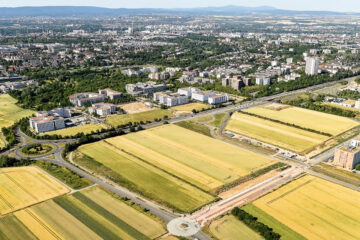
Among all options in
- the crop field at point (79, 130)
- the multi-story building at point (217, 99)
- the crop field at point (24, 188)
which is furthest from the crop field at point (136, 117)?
the crop field at point (24, 188)

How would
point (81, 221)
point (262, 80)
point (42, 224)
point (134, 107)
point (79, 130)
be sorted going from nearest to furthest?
point (42, 224) → point (81, 221) → point (79, 130) → point (134, 107) → point (262, 80)

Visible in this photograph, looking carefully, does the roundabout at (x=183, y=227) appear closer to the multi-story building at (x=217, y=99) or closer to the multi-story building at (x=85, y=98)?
the multi-story building at (x=217, y=99)

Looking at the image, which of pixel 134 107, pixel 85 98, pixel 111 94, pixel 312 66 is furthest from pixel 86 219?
pixel 312 66

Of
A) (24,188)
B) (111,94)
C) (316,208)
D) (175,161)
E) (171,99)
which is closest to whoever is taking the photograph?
(316,208)

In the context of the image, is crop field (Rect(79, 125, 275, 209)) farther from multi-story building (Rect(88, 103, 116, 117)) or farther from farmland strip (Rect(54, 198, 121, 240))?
multi-story building (Rect(88, 103, 116, 117))

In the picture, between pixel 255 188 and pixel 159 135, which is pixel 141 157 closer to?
pixel 159 135

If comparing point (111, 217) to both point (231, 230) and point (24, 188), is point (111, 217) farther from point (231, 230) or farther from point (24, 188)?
point (24, 188)

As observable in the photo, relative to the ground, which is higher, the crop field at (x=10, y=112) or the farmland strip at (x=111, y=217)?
the farmland strip at (x=111, y=217)
